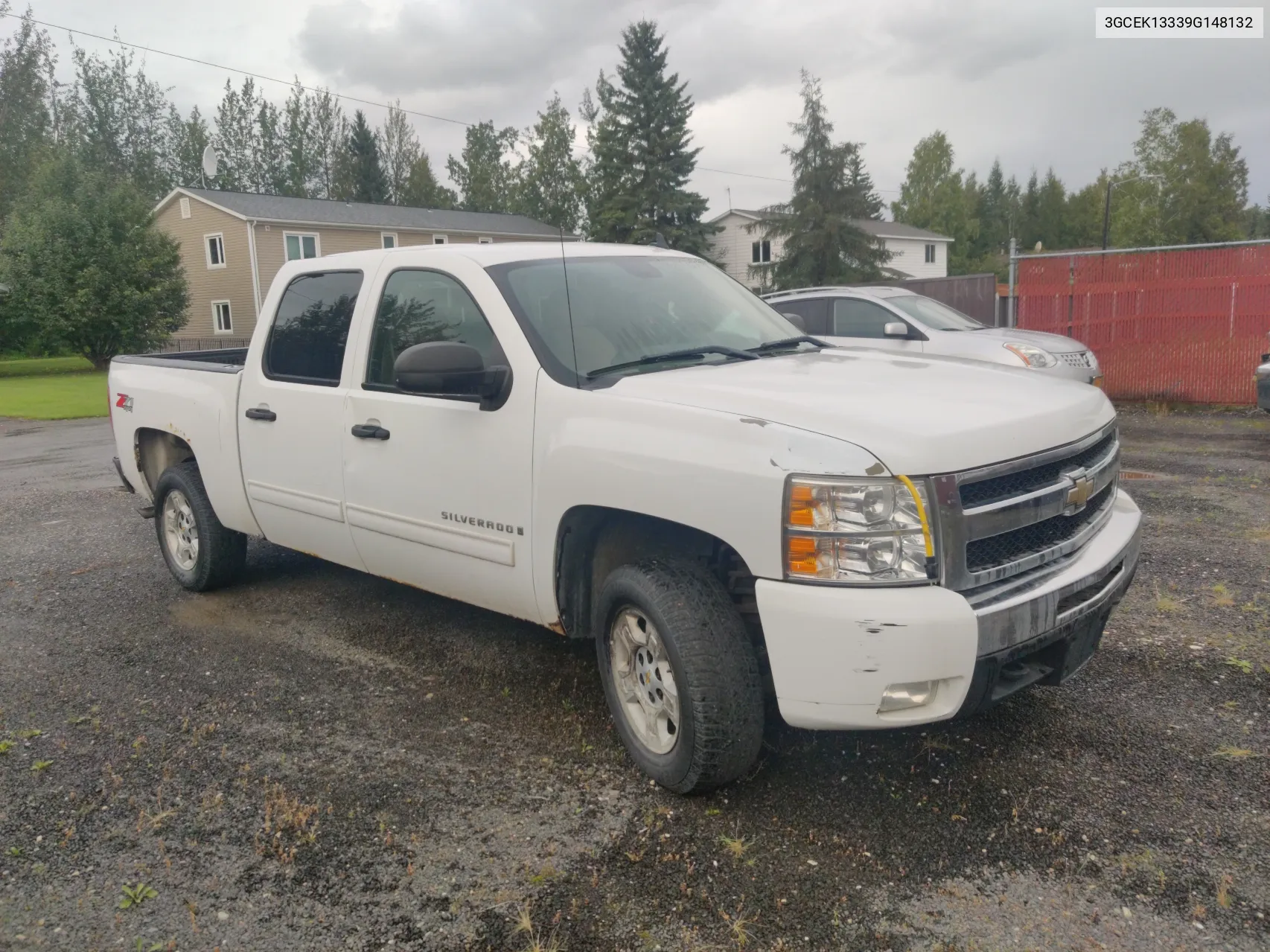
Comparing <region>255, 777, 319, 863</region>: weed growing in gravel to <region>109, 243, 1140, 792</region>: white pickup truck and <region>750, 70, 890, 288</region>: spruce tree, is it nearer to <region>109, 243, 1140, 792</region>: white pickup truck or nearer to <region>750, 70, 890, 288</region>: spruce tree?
<region>109, 243, 1140, 792</region>: white pickup truck

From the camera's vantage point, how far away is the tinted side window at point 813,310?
11.5 m

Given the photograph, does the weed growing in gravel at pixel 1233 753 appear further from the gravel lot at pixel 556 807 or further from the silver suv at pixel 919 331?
the silver suv at pixel 919 331

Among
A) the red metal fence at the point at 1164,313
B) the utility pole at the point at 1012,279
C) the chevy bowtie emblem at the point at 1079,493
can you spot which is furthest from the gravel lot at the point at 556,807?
the utility pole at the point at 1012,279

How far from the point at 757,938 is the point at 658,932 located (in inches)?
10.3

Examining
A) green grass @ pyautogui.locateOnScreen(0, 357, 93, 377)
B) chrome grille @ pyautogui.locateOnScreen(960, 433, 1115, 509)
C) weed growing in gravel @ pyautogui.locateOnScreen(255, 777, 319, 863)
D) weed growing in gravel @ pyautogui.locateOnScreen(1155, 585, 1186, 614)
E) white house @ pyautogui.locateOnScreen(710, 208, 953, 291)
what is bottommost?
weed growing in gravel @ pyautogui.locateOnScreen(255, 777, 319, 863)

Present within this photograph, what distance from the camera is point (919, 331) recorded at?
1068 centimetres

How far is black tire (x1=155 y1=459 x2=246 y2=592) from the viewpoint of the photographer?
5.72m

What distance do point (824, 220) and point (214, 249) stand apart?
24.7 metres

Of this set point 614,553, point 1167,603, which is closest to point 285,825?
point 614,553

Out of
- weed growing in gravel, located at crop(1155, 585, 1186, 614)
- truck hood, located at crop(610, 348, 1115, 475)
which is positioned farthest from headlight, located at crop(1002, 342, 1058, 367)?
truck hood, located at crop(610, 348, 1115, 475)

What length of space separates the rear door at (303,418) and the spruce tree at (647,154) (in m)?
37.9

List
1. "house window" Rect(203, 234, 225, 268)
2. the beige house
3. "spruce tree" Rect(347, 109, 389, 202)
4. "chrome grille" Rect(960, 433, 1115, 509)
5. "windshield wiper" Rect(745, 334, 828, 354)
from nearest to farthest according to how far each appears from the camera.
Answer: "chrome grille" Rect(960, 433, 1115, 509)
"windshield wiper" Rect(745, 334, 828, 354)
the beige house
"house window" Rect(203, 234, 225, 268)
"spruce tree" Rect(347, 109, 389, 202)

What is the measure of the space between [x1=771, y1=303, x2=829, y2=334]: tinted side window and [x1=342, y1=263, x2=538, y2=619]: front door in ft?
25.2

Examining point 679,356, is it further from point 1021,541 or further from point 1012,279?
point 1012,279
